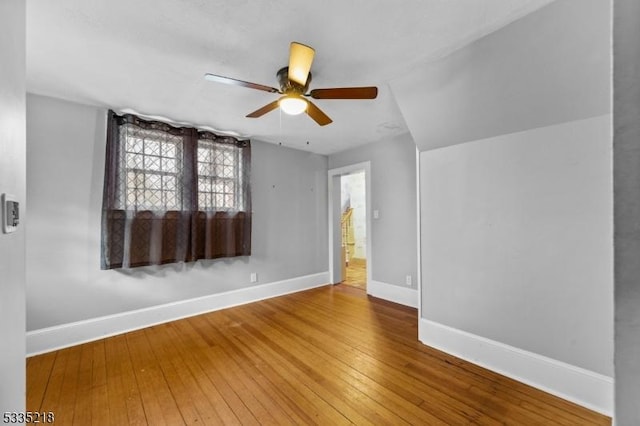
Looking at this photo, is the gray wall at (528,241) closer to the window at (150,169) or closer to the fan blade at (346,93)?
the fan blade at (346,93)

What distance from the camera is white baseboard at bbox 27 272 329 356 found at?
90.9 inches

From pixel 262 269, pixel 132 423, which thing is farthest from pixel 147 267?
pixel 132 423

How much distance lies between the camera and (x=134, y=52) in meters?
1.79

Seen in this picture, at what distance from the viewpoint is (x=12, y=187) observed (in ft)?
2.88

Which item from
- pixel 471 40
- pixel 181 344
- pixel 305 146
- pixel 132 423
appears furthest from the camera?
pixel 305 146

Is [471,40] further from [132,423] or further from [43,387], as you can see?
[43,387]

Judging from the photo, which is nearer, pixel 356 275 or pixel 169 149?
pixel 169 149

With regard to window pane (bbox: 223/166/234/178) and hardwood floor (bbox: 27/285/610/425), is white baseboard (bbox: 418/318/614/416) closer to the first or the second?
hardwood floor (bbox: 27/285/610/425)

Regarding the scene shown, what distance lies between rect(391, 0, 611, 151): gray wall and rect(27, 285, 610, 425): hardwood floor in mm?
1914

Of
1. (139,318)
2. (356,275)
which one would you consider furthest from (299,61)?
(356,275)

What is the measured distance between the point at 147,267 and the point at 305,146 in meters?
2.68

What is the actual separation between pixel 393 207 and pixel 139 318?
3.36 m

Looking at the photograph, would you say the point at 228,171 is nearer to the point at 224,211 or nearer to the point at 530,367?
the point at 224,211

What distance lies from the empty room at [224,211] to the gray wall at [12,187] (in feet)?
0.05
